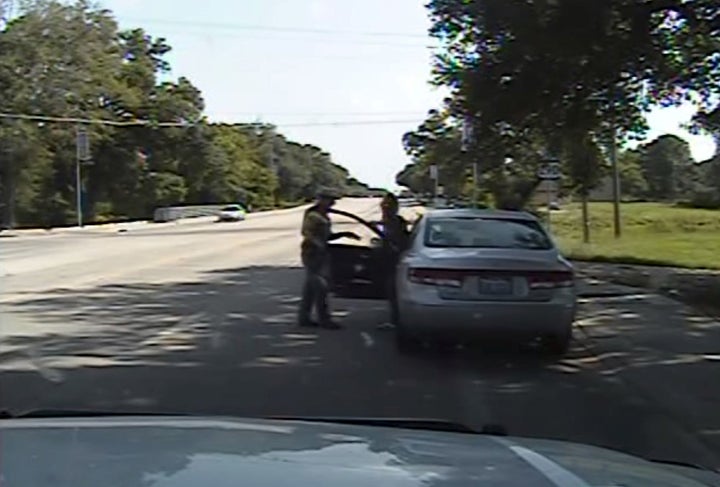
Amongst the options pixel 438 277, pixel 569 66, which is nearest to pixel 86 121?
pixel 569 66

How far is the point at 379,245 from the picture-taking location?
1474 cm

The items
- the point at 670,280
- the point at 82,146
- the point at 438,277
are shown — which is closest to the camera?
the point at 438,277

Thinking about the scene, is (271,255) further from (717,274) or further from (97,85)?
(97,85)

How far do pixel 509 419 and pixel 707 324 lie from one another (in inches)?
280

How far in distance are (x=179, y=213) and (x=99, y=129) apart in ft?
38.7

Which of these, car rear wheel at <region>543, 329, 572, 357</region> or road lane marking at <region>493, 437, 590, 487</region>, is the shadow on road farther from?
road lane marking at <region>493, 437, 590, 487</region>

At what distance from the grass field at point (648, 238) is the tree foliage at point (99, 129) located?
25060mm

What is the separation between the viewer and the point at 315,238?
14.5m

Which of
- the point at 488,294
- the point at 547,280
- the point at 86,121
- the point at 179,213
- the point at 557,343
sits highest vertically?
the point at 86,121

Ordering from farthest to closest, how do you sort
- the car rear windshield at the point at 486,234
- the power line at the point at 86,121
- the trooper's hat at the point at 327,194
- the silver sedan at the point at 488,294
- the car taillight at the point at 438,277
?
the power line at the point at 86,121 → the trooper's hat at the point at 327,194 → the car rear windshield at the point at 486,234 → the car taillight at the point at 438,277 → the silver sedan at the point at 488,294

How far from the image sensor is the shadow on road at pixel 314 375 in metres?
A: 8.97

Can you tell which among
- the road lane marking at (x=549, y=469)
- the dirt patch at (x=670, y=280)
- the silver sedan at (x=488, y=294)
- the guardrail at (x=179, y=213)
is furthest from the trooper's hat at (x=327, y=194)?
the guardrail at (x=179, y=213)

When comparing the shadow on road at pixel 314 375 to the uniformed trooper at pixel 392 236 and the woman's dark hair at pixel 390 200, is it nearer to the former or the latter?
the uniformed trooper at pixel 392 236

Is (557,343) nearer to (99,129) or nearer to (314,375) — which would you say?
(314,375)
